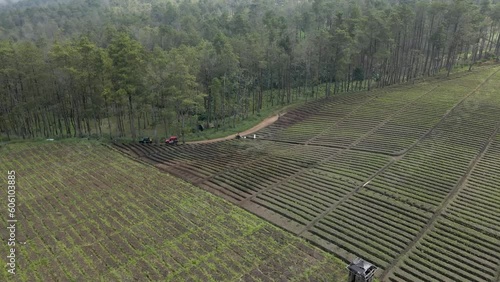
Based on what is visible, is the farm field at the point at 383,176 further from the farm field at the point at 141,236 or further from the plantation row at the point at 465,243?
the farm field at the point at 141,236

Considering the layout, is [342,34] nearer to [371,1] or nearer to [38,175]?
[371,1]

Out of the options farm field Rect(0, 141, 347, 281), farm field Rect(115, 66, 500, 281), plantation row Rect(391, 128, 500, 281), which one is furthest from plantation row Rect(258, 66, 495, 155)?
farm field Rect(0, 141, 347, 281)

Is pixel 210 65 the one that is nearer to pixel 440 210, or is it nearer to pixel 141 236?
pixel 141 236

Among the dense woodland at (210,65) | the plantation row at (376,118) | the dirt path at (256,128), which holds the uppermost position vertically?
the dense woodland at (210,65)

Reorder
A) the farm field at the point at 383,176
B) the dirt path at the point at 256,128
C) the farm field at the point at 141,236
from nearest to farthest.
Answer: the farm field at the point at 141,236
the farm field at the point at 383,176
the dirt path at the point at 256,128

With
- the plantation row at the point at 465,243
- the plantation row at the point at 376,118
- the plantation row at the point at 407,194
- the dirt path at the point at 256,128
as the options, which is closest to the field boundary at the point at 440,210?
the plantation row at the point at 407,194

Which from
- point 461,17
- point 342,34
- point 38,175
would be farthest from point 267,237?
point 461,17
